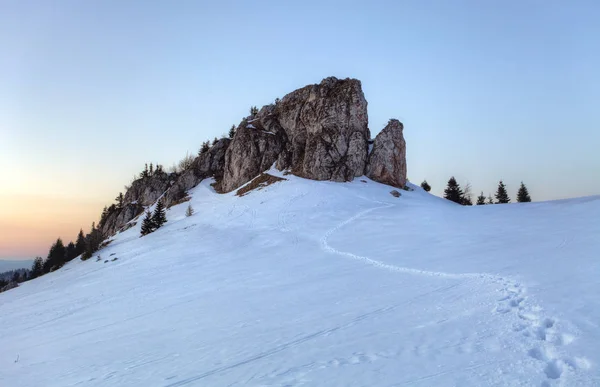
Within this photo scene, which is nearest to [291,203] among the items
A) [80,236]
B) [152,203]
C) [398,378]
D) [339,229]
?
[339,229]

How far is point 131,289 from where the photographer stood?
1919 centimetres

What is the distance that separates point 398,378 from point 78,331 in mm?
12418

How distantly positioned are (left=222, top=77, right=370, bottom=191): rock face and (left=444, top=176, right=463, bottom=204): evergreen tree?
22.3 meters

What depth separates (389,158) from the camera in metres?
57.8

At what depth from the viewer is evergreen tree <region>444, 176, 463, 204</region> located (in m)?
69.3

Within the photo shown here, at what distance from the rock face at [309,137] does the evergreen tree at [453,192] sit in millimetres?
22319

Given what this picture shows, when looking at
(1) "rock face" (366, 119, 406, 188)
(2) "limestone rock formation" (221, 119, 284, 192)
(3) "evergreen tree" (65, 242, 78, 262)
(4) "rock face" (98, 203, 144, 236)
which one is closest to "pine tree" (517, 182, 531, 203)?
(1) "rock face" (366, 119, 406, 188)

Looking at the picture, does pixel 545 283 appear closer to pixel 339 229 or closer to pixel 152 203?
pixel 339 229

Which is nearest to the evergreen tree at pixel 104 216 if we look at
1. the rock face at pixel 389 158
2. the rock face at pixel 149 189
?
the rock face at pixel 149 189

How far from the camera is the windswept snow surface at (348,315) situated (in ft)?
21.0

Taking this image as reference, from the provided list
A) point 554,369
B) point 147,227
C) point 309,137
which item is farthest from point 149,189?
point 554,369

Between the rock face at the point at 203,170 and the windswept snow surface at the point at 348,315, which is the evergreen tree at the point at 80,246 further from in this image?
the windswept snow surface at the point at 348,315

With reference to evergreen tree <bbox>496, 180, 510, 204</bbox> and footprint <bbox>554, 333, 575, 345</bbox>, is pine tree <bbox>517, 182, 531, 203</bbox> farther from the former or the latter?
footprint <bbox>554, 333, 575, 345</bbox>

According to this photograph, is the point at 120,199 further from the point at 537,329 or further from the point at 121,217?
the point at 537,329
